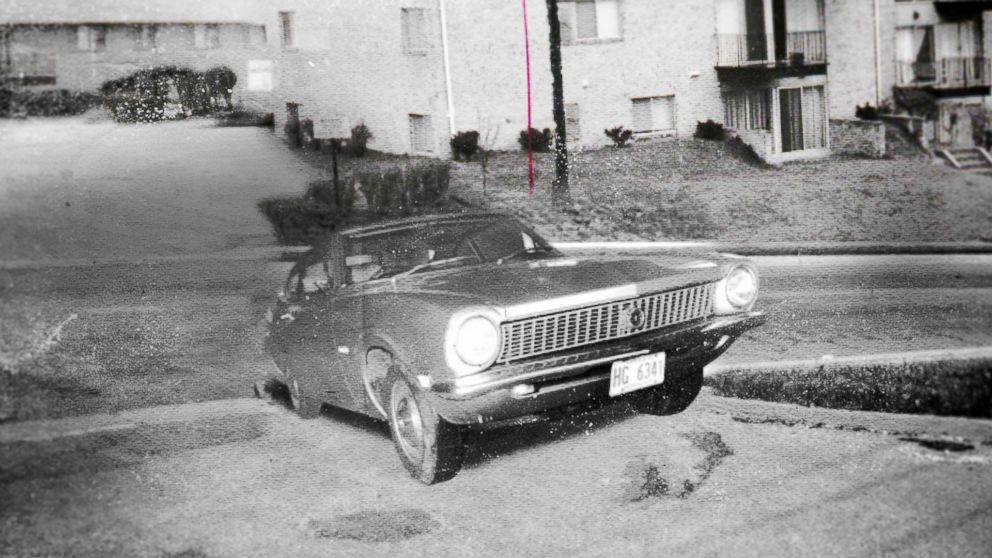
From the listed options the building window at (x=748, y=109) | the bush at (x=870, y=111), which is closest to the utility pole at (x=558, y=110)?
the building window at (x=748, y=109)

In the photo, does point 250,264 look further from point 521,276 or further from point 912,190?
point 912,190

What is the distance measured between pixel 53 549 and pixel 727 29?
9.46 ft

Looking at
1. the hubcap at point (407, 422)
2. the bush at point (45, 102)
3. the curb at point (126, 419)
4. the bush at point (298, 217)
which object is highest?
the bush at point (45, 102)

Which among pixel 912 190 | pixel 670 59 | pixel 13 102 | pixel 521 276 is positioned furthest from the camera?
pixel 912 190

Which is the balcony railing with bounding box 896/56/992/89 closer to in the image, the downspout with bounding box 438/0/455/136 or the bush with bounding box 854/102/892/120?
the bush with bounding box 854/102/892/120

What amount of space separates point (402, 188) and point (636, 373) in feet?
3.31

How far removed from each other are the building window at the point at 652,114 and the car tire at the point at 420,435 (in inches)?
52.0

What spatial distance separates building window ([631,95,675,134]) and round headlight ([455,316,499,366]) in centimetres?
108

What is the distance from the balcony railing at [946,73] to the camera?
3.65 meters

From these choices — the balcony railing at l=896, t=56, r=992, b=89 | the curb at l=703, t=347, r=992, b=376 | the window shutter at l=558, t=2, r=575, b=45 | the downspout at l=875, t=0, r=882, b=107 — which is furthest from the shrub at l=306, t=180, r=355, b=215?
the balcony railing at l=896, t=56, r=992, b=89

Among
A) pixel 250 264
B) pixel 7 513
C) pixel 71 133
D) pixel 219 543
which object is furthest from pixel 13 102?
pixel 219 543

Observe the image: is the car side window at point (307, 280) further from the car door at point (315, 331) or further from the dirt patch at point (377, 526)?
the dirt patch at point (377, 526)

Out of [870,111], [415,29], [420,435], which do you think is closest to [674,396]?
[420,435]

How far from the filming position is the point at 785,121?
354 centimetres
